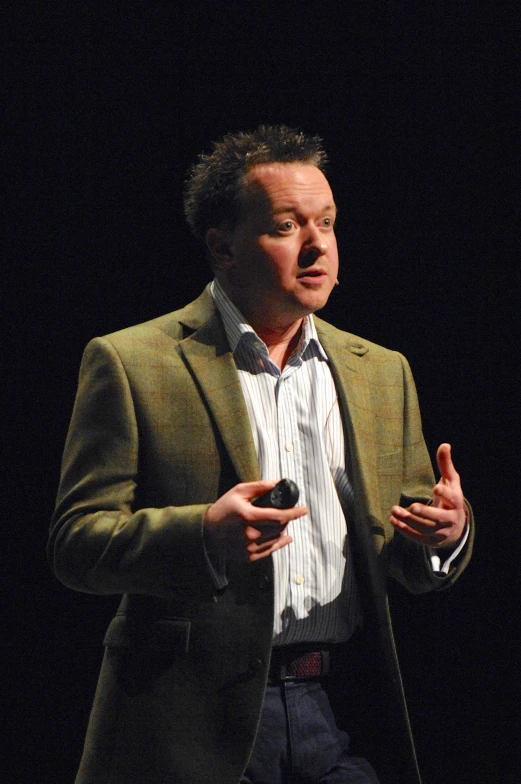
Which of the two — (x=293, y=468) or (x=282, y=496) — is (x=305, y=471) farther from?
(x=282, y=496)

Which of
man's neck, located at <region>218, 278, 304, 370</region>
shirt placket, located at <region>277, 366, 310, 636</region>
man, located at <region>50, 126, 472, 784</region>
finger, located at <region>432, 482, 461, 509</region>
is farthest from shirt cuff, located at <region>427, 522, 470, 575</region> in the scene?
man's neck, located at <region>218, 278, 304, 370</region>

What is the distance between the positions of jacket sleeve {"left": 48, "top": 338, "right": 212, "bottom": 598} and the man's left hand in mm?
393

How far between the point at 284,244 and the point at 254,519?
0.69 meters

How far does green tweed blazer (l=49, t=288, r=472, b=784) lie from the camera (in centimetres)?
210

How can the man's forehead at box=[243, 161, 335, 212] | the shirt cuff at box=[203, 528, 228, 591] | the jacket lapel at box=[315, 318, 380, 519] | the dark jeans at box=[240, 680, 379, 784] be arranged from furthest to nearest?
the man's forehead at box=[243, 161, 335, 212] < the jacket lapel at box=[315, 318, 380, 519] < the dark jeans at box=[240, 680, 379, 784] < the shirt cuff at box=[203, 528, 228, 591]

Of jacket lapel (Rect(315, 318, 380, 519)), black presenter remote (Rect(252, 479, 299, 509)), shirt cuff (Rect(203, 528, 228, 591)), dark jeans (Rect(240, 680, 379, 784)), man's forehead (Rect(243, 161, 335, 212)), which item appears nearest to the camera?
black presenter remote (Rect(252, 479, 299, 509))

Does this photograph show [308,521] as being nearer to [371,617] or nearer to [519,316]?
[371,617]

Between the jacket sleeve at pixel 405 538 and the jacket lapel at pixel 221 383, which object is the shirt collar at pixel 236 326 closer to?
the jacket lapel at pixel 221 383

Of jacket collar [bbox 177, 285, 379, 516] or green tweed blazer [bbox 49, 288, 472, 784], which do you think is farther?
jacket collar [bbox 177, 285, 379, 516]

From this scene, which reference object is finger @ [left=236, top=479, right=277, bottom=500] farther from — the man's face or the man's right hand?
the man's face

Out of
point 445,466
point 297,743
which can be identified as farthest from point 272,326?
point 297,743

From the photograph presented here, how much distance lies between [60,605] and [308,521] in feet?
4.12

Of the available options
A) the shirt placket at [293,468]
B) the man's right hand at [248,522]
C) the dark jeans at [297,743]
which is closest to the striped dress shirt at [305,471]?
the shirt placket at [293,468]

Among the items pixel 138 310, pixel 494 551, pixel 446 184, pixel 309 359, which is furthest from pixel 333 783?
pixel 446 184
